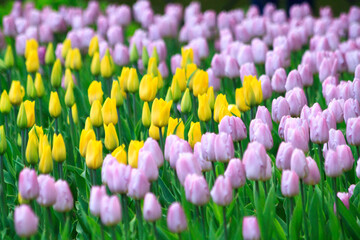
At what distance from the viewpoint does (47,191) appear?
80.4 inches

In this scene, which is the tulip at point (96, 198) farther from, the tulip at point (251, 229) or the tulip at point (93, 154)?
the tulip at point (251, 229)

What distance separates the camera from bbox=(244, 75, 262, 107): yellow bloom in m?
2.93

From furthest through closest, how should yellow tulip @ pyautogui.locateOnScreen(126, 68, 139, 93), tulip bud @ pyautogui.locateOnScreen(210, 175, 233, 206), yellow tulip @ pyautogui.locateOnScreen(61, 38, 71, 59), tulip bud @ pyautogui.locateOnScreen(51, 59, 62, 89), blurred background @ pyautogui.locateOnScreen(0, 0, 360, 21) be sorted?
blurred background @ pyautogui.locateOnScreen(0, 0, 360, 21), yellow tulip @ pyautogui.locateOnScreen(61, 38, 71, 59), tulip bud @ pyautogui.locateOnScreen(51, 59, 62, 89), yellow tulip @ pyautogui.locateOnScreen(126, 68, 139, 93), tulip bud @ pyautogui.locateOnScreen(210, 175, 233, 206)

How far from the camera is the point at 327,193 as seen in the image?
2.49m

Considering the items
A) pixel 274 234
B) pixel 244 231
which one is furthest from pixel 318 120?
pixel 244 231

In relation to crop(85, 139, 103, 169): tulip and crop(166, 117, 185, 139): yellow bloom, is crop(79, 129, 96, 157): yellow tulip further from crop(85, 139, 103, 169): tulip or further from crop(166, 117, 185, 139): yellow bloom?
crop(166, 117, 185, 139): yellow bloom

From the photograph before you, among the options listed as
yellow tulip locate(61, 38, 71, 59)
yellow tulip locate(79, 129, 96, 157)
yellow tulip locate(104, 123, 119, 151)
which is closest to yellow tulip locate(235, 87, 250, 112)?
yellow tulip locate(104, 123, 119, 151)

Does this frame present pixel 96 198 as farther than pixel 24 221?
Yes

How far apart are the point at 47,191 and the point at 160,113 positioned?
742mm

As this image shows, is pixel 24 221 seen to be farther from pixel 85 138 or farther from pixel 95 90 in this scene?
pixel 95 90

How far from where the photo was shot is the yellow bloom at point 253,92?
9.62ft

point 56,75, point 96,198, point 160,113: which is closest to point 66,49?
point 56,75

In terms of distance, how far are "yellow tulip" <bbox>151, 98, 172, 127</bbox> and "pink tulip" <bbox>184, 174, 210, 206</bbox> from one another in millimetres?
668

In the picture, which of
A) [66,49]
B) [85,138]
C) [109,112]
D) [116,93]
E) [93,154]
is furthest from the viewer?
[66,49]
